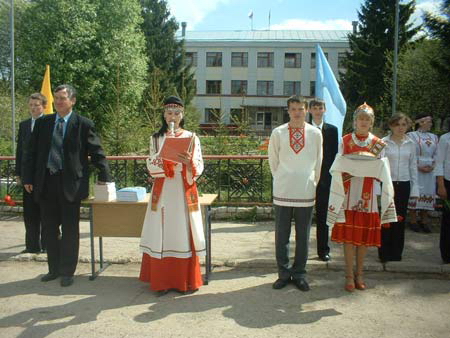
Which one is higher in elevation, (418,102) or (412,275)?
(418,102)

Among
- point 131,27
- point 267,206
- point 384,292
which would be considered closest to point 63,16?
point 131,27

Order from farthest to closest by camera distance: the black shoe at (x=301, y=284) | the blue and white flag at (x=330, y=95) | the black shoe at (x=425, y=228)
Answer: the black shoe at (x=425, y=228), the blue and white flag at (x=330, y=95), the black shoe at (x=301, y=284)

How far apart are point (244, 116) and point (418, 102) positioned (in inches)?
608

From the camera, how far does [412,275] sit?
5344 mm

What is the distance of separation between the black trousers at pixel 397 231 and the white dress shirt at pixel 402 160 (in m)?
0.07

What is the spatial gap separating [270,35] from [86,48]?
32670mm

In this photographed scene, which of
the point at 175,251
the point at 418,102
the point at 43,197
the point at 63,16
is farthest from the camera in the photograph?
the point at 63,16

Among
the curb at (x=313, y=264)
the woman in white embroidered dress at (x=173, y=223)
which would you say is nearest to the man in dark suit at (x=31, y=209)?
the curb at (x=313, y=264)

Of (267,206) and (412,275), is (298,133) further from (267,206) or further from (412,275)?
(267,206)

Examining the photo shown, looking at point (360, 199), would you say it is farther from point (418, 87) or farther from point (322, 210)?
point (418, 87)

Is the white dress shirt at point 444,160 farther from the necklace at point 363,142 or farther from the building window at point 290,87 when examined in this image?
the building window at point 290,87

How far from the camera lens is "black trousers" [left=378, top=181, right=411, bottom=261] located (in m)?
5.54

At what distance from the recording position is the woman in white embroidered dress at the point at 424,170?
7230 mm

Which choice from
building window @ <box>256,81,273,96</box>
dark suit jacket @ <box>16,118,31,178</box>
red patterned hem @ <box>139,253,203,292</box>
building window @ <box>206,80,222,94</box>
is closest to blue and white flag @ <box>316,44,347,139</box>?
red patterned hem @ <box>139,253,203,292</box>
